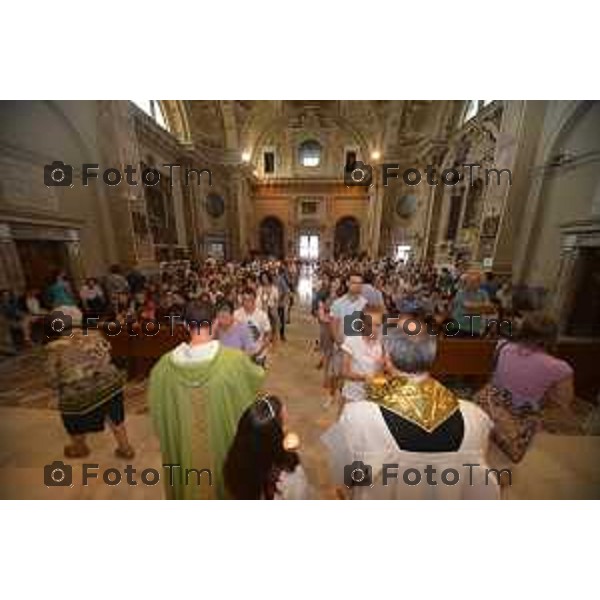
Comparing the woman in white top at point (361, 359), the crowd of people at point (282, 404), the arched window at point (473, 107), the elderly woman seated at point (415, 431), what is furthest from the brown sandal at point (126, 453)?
the arched window at point (473, 107)

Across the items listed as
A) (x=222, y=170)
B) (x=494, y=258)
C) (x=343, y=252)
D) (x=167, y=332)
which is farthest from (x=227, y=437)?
(x=343, y=252)

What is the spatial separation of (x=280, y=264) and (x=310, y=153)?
1496 centimetres

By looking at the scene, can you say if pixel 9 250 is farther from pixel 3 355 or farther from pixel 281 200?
pixel 281 200

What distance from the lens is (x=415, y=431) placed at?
122 cm

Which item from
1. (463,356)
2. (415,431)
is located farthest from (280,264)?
(415,431)

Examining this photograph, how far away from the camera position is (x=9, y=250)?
513 centimetres

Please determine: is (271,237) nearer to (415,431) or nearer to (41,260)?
(41,260)

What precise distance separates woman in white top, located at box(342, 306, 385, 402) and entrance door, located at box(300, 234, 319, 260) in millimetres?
19517
